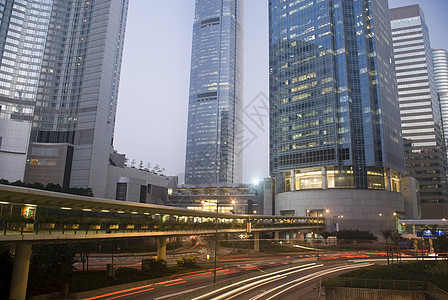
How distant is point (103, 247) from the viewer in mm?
74188

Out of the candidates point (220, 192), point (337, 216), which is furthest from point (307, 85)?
point (220, 192)

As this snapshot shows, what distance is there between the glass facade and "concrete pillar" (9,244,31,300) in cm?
10089

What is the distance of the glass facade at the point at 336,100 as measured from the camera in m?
112

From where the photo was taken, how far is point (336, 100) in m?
116

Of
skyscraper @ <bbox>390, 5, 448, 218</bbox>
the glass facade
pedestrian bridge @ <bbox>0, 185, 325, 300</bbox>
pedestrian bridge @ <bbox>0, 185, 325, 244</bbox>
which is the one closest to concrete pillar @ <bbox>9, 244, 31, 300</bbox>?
pedestrian bridge @ <bbox>0, 185, 325, 300</bbox>

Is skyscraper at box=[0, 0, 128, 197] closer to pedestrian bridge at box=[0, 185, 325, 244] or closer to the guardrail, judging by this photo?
pedestrian bridge at box=[0, 185, 325, 244]

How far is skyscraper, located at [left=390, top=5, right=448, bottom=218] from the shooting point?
563 ft

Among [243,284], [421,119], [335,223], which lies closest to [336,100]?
[335,223]

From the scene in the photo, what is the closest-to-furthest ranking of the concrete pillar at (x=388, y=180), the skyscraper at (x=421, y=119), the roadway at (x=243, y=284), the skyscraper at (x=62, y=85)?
the roadway at (x=243, y=284) → the skyscraper at (x=62, y=85) → the concrete pillar at (x=388, y=180) → the skyscraper at (x=421, y=119)

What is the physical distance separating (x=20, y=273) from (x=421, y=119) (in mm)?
203128

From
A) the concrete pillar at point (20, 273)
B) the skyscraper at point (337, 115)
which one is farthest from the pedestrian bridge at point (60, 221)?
the skyscraper at point (337, 115)

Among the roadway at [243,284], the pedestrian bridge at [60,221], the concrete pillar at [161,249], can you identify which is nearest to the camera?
the pedestrian bridge at [60,221]

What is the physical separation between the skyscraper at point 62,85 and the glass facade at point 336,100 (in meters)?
71.6

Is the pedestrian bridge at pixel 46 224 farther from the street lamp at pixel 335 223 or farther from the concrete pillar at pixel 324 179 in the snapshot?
the concrete pillar at pixel 324 179
